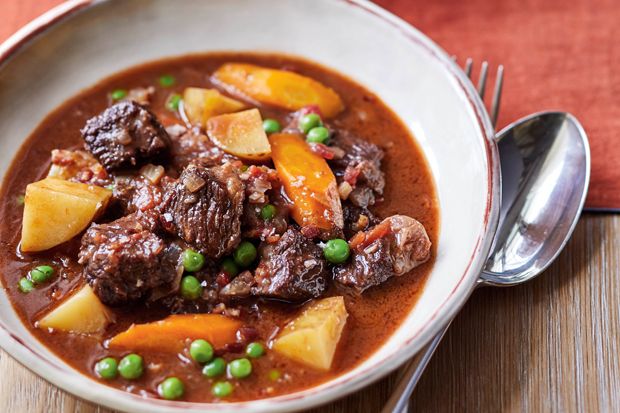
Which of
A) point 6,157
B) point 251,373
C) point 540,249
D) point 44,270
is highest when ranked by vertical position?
point 6,157

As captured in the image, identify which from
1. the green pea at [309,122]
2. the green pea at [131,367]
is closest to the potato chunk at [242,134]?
the green pea at [309,122]

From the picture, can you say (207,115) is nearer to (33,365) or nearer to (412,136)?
(412,136)

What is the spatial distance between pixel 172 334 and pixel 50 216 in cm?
120

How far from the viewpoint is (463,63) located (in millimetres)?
6805

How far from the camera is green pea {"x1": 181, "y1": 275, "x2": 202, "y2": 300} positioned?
4805 mm

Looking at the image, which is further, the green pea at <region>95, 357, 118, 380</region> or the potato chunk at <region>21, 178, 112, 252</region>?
the potato chunk at <region>21, 178, 112, 252</region>

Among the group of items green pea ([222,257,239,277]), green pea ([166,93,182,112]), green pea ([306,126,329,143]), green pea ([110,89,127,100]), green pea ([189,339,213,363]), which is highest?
green pea ([110,89,127,100])

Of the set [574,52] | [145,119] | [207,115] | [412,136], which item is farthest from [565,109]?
[145,119]

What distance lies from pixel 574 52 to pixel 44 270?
4.88 metres

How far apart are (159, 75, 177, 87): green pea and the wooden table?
2496 millimetres

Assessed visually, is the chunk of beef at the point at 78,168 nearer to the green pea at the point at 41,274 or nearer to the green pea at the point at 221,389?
the green pea at the point at 41,274

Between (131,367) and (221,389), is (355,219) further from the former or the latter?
(131,367)

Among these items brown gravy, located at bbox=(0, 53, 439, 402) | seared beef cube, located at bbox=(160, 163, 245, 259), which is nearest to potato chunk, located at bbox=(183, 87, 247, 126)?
brown gravy, located at bbox=(0, 53, 439, 402)

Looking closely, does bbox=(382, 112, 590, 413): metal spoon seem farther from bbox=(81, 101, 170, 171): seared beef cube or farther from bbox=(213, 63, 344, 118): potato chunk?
bbox=(81, 101, 170, 171): seared beef cube
